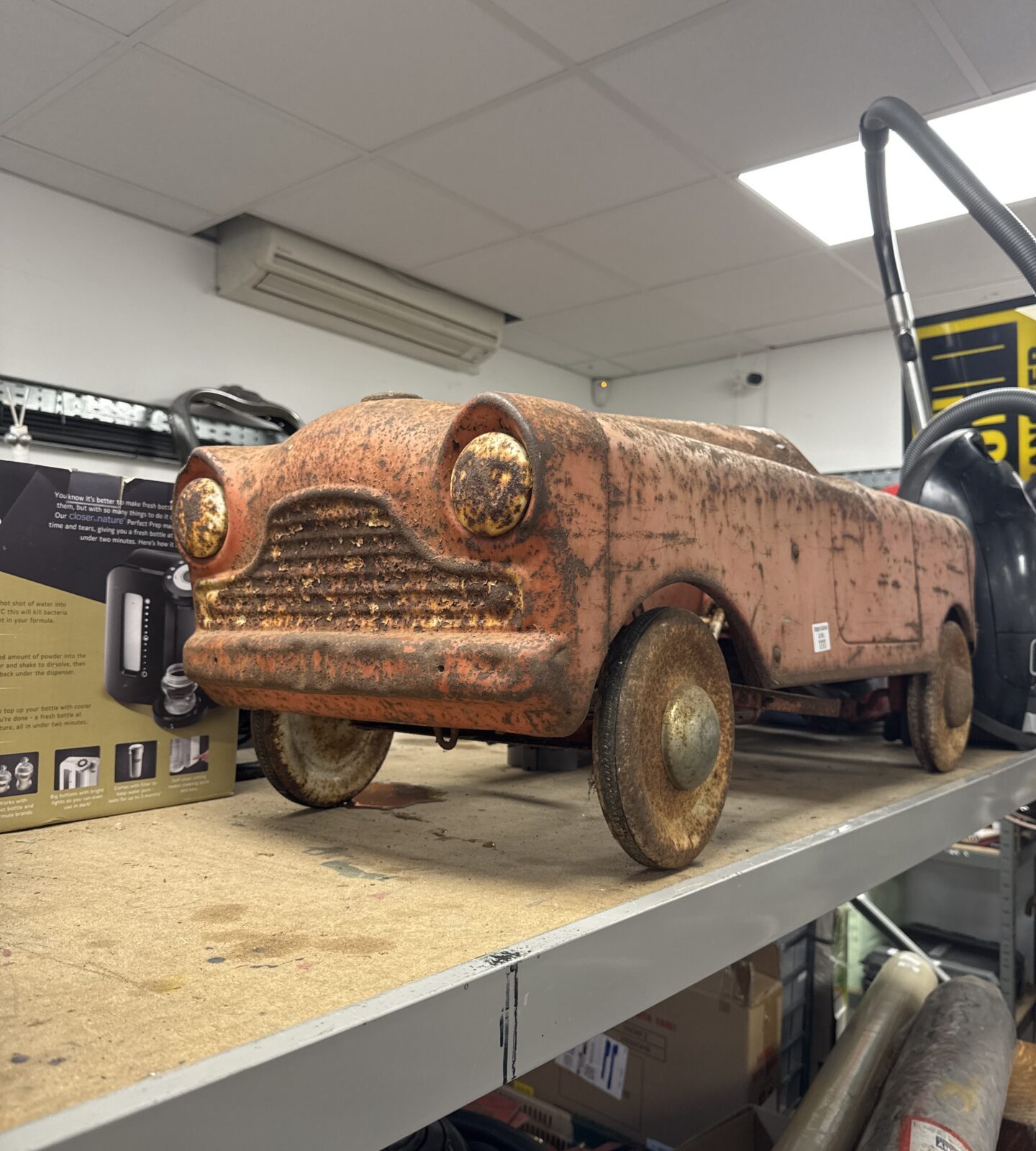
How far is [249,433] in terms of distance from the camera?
4.01 m

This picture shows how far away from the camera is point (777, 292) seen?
14.4ft

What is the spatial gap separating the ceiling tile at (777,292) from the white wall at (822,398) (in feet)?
1.59

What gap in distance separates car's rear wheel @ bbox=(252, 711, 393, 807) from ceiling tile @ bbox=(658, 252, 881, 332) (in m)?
3.34

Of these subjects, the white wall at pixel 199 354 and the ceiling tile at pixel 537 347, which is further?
the ceiling tile at pixel 537 347

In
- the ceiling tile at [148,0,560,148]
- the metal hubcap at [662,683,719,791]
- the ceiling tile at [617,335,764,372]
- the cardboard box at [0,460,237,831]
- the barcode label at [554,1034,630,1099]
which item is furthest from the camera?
the ceiling tile at [617,335,764,372]

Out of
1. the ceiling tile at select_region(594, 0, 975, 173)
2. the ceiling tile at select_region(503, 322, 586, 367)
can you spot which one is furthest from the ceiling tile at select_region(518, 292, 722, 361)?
the ceiling tile at select_region(594, 0, 975, 173)

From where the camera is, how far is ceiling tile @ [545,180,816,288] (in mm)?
3441

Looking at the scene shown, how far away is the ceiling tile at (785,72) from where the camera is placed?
2357 mm

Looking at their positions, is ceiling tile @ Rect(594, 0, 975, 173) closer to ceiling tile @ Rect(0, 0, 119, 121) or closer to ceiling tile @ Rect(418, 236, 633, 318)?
ceiling tile @ Rect(418, 236, 633, 318)

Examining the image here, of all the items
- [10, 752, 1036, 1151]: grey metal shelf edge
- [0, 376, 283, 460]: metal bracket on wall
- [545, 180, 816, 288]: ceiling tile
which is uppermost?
[545, 180, 816, 288]: ceiling tile

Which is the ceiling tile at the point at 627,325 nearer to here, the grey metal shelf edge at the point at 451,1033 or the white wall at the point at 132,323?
the white wall at the point at 132,323

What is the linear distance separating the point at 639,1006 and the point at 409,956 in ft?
0.83

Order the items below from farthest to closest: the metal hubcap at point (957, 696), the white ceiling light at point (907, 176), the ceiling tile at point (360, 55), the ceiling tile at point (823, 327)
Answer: the ceiling tile at point (823, 327) → the white ceiling light at point (907, 176) → the ceiling tile at point (360, 55) → the metal hubcap at point (957, 696)

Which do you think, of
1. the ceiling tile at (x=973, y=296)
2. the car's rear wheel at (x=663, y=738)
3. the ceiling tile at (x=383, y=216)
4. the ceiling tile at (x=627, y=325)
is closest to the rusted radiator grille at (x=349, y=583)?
the car's rear wheel at (x=663, y=738)
